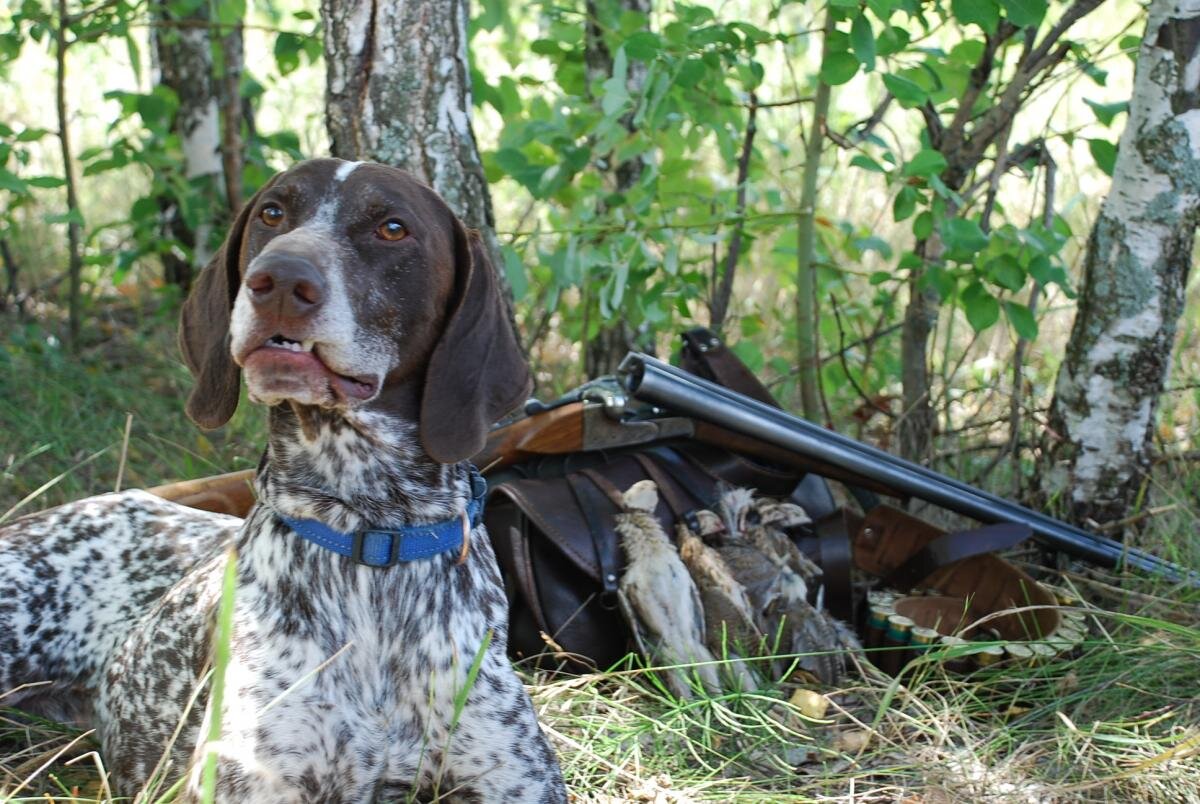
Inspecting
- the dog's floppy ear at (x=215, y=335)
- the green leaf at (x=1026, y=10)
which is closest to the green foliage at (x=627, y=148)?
the green leaf at (x=1026, y=10)

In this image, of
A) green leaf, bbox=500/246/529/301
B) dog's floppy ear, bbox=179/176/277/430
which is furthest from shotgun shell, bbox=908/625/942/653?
dog's floppy ear, bbox=179/176/277/430

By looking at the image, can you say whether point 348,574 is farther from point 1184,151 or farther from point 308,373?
point 1184,151

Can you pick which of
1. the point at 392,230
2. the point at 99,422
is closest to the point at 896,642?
the point at 392,230

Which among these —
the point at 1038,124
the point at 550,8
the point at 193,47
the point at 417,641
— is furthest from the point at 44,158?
the point at 417,641

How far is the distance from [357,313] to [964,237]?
2243 millimetres

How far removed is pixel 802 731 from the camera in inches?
129

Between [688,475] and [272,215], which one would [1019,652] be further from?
[272,215]

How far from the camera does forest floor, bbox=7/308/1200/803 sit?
2926mm

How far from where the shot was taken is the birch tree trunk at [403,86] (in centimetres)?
375

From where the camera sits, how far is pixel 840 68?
152 inches

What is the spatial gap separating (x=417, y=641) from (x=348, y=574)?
0.19 metres

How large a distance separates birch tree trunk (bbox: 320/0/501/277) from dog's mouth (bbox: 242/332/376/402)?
1.51 metres

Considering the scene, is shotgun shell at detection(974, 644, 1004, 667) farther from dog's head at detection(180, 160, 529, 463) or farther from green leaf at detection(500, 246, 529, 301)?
green leaf at detection(500, 246, 529, 301)

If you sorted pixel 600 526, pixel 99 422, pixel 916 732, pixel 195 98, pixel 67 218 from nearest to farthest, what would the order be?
pixel 916 732 < pixel 600 526 < pixel 67 218 < pixel 99 422 < pixel 195 98
